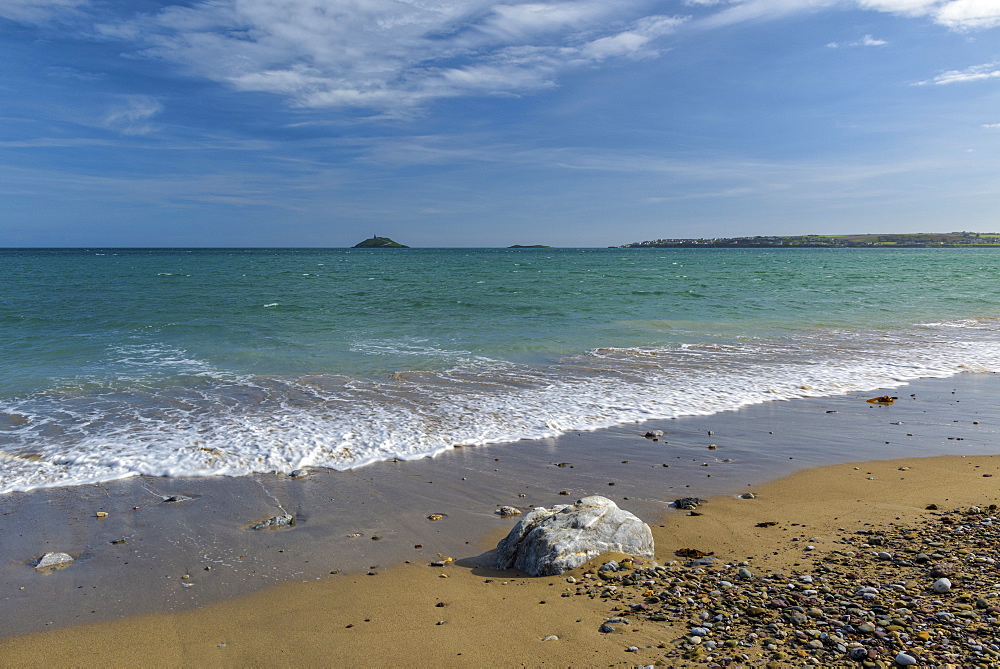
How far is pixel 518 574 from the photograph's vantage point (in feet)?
16.5

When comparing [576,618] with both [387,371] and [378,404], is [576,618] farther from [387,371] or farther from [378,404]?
[387,371]

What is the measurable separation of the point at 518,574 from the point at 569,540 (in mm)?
519

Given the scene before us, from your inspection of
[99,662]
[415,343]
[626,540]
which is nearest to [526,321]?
[415,343]

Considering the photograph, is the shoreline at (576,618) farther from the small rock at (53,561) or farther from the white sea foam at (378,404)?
the white sea foam at (378,404)

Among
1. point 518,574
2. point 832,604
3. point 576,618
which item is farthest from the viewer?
point 518,574

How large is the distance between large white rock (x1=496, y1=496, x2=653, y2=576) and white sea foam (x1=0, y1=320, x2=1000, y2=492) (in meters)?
3.28

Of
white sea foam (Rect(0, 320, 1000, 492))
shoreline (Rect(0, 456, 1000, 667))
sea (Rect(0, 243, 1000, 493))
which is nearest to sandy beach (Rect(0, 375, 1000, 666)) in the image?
shoreline (Rect(0, 456, 1000, 667))

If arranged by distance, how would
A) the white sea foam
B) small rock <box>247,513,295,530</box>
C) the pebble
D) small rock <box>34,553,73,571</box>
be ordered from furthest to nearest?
the white sea foam
small rock <box>247,513,295,530</box>
small rock <box>34,553,73,571</box>
the pebble

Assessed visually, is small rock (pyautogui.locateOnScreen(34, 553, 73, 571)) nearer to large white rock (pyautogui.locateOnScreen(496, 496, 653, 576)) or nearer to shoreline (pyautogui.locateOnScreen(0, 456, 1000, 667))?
shoreline (pyautogui.locateOnScreen(0, 456, 1000, 667))

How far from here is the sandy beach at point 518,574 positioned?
153 inches

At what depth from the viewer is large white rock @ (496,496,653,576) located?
497 centimetres

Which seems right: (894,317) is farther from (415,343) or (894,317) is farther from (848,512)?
(848,512)

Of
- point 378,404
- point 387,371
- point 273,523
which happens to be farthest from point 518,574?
point 387,371

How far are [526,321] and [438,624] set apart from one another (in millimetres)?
19250
